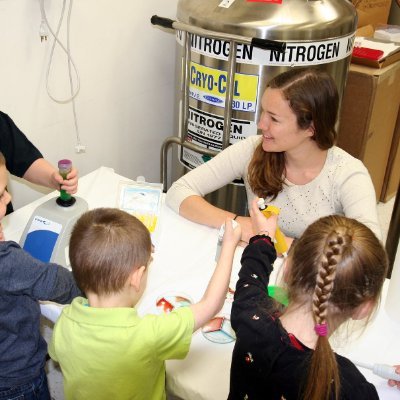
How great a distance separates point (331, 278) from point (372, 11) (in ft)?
8.68

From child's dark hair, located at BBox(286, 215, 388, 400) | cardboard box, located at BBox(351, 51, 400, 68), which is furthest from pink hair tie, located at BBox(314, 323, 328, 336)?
cardboard box, located at BBox(351, 51, 400, 68)

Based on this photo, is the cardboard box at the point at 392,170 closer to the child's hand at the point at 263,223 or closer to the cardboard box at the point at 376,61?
the cardboard box at the point at 376,61

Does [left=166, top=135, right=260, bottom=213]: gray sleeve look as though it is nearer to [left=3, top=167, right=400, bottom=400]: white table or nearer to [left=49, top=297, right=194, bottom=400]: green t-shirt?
[left=3, top=167, right=400, bottom=400]: white table

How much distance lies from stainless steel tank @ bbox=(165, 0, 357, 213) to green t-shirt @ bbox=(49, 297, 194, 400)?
3.48 feet

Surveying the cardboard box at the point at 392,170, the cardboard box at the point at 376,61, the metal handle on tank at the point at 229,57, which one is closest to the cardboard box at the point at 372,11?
the cardboard box at the point at 376,61

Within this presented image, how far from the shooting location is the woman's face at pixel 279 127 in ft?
4.91

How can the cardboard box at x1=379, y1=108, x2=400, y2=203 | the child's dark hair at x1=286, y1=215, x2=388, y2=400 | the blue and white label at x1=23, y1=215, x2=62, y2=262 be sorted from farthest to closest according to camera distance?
the cardboard box at x1=379, y1=108, x2=400, y2=203, the blue and white label at x1=23, y1=215, x2=62, y2=262, the child's dark hair at x1=286, y1=215, x2=388, y2=400

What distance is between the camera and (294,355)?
0.86 meters

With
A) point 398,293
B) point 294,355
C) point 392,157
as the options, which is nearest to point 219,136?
point 398,293

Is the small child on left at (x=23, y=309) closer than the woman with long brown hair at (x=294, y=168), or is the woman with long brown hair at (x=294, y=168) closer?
the small child on left at (x=23, y=309)

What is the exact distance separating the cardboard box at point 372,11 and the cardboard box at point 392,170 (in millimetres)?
620

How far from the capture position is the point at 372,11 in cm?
303

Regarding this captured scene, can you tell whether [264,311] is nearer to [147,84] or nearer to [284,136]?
[284,136]

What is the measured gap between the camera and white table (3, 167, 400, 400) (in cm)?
108
